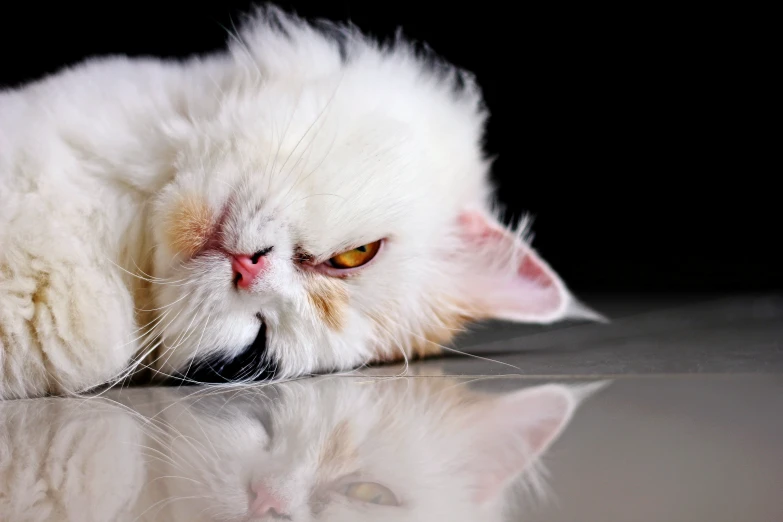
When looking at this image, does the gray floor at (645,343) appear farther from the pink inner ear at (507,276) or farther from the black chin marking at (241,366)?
the black chin marking at (241,366)

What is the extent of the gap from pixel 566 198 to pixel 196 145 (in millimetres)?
2613

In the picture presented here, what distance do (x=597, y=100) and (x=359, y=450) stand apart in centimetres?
289

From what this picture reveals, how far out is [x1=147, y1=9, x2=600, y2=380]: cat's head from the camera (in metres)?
1.52

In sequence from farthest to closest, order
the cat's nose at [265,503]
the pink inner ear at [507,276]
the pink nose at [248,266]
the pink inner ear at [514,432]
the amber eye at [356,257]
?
the pink inner ear at [507,276] → the amber eye at [356,257] → the pink nose at [248,266] → the pink inner ear at [514,432] → the cat's nose at [265,503]

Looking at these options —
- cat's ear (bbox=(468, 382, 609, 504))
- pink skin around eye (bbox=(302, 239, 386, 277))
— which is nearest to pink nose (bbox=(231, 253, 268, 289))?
pink skin around eye (bbox=(302, 239, 386, 277))

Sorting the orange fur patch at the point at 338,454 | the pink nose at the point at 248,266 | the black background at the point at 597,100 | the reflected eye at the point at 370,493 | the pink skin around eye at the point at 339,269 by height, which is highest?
the black background at the point at 597,100

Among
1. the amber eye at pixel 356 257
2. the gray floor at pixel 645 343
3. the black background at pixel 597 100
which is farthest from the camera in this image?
the black background at pixel 597 100

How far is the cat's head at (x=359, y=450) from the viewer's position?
920mm

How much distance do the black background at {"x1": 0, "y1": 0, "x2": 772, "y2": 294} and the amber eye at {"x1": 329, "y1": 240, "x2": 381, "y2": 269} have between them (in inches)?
65.5

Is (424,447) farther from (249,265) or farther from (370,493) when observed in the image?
(249,265)

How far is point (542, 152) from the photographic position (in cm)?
377

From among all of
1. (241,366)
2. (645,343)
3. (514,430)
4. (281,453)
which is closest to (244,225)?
(241,366)

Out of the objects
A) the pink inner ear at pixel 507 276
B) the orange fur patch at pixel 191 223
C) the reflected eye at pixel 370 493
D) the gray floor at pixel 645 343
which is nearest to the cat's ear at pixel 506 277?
the pink inner ear at pixel 507 276

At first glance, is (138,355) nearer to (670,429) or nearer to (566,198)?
(670,429)
